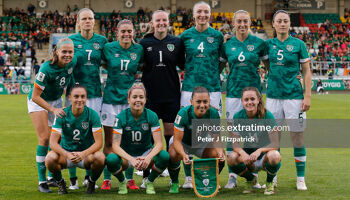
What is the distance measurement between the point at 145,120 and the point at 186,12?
32.8 metres

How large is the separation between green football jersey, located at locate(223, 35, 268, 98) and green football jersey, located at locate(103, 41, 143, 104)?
1199 mm

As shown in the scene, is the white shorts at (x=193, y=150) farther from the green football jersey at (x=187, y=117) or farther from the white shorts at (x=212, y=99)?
the white shorts at (x=212, y=99)

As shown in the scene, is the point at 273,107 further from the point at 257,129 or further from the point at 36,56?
the point at 36,56

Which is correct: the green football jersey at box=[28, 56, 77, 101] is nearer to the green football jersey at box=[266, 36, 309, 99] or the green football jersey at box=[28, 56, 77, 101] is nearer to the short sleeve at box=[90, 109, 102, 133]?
the short sleeve at box=[90, 109, 102, 133]

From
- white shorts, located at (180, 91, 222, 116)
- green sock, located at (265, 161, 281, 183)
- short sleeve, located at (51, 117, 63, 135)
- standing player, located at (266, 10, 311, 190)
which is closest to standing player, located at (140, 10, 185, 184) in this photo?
white shorts, located at (180, 91, 222, 116)

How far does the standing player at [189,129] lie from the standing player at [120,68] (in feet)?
3.03

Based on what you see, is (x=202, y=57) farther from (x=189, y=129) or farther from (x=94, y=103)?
(x=94, y=103)

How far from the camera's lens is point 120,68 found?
20.9 feet

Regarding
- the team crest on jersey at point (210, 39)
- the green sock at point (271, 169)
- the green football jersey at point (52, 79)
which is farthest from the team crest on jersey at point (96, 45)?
the green sock at point (271, 169)

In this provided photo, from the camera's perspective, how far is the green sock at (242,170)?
5.71 metres

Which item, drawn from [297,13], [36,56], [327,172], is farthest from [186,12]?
[327,172]

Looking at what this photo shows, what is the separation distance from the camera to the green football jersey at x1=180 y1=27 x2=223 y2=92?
639 centimetres

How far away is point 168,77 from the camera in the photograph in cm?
653

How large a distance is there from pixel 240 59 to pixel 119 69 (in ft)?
5.01
